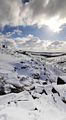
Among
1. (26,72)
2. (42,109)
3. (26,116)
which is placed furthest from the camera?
(26,72)

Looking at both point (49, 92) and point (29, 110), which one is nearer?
point (29, 110)

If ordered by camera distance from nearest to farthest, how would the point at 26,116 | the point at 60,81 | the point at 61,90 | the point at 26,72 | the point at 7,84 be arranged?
the point at 26,116
the point at 61,90
the point at 7,84
the point at 60,81
the point at 26,72

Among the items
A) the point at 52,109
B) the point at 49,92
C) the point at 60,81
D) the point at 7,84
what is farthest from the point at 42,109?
the point at 60,81

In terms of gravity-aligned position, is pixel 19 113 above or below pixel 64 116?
above

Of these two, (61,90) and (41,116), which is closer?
(41,116)

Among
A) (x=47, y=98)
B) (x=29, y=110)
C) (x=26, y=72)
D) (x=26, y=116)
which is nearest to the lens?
(x=26, y=116)

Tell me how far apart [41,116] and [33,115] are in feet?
1.56

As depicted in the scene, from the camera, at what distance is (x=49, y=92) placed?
1510 centimetres

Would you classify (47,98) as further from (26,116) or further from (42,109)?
(26,116)

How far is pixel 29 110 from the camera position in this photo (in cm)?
1068

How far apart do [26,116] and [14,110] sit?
0.87 meters

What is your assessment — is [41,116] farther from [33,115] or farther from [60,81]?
[60,81]

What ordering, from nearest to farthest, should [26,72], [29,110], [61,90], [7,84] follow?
[29,110], [61,90], [7,84], [26,72]

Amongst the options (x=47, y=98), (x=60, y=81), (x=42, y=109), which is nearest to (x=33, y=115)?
(x=42, y=109)
